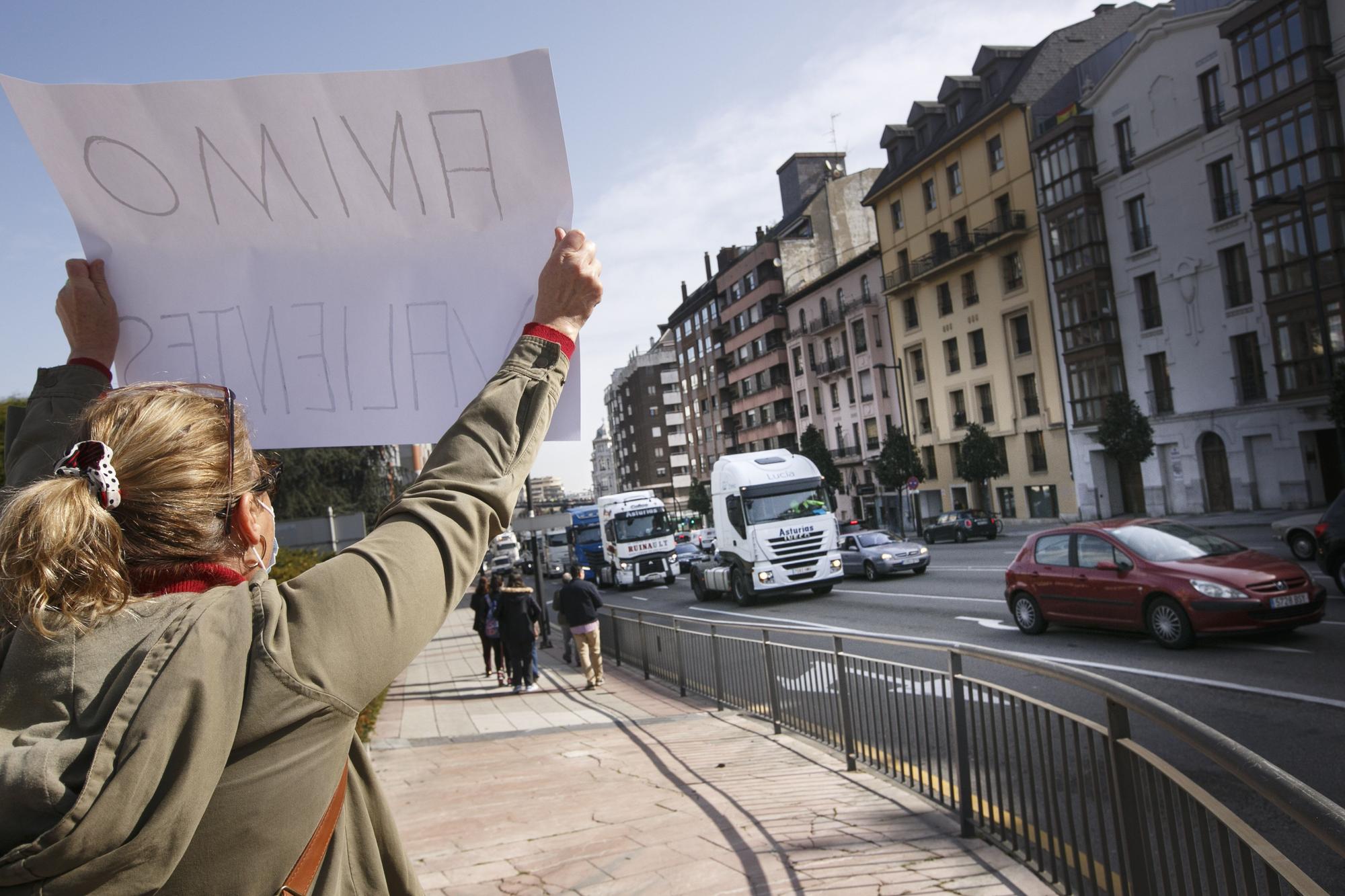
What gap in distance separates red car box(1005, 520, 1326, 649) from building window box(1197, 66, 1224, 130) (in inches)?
1143

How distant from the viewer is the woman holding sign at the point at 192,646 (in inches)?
42.4

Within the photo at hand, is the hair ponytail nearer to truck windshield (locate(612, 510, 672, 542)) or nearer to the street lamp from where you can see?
the street lamp

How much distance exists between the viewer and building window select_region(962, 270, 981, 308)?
51.0 metres

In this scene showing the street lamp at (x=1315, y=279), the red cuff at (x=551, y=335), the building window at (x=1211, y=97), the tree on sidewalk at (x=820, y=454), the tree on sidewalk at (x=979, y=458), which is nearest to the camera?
the red cuff at (x=551, y=335)

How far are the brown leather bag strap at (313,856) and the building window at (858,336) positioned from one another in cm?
6164

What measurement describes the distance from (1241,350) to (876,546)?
18.8 meters

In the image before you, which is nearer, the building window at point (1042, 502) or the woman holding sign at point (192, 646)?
the woman holding sign at point (192, 646)

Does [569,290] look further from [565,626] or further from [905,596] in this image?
[905,596]

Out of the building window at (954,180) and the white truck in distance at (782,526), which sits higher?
the building window at (954,180)

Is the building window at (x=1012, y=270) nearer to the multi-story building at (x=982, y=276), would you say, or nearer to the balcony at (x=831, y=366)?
the multi-story building at (x=982, y=276)

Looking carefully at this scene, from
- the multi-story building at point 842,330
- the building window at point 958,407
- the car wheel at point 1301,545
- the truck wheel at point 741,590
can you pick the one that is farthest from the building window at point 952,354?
the car wheel at point 1301,545

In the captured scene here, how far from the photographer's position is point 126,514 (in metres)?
1.26

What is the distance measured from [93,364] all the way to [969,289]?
5283 cm

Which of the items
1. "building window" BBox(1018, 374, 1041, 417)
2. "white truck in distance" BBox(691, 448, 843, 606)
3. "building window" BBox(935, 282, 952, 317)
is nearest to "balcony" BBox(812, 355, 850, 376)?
"building window" BBox(935, 282, 952, 317)
